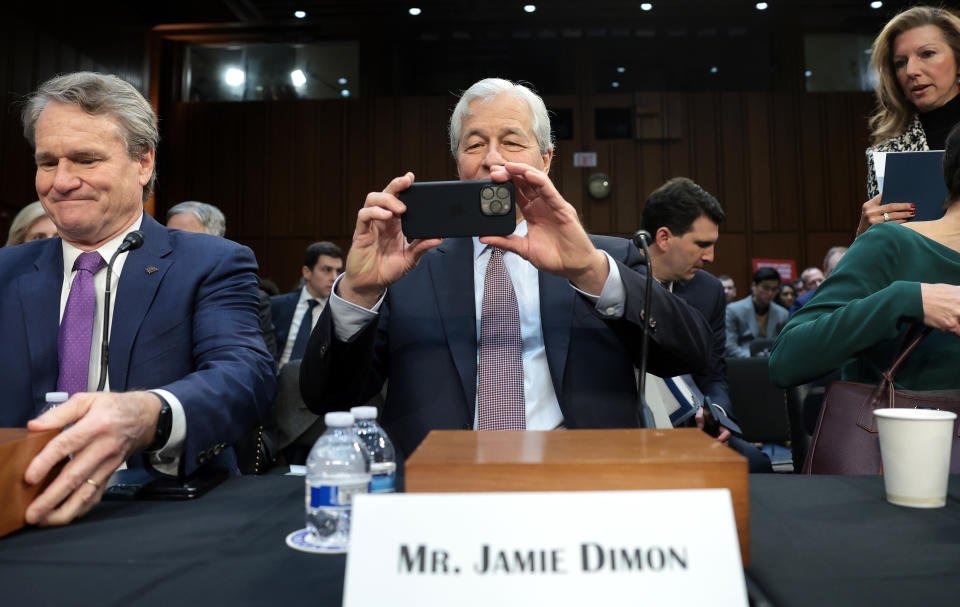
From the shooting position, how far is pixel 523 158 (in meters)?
1.74

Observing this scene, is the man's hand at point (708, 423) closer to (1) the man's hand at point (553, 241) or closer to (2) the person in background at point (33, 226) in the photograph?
(1) the man's hand at point (553, 241)

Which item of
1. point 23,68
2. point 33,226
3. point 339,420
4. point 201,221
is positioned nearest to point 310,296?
point 201,221

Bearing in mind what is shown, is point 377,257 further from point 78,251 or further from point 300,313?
point 300,313

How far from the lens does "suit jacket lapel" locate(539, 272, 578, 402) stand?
1.57 metres

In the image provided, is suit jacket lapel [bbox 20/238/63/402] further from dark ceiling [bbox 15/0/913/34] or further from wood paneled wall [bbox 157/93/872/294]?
dark ceiling [bbox 15/0/913/34]

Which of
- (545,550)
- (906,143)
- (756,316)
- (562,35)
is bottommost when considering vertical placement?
(545,550)

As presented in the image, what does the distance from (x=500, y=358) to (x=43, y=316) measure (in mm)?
931

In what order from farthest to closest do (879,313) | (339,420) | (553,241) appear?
(879,313) → (553,241) → (339,420)

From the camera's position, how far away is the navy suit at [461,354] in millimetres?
1532

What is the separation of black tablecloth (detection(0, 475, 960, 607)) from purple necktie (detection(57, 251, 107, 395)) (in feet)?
1.89

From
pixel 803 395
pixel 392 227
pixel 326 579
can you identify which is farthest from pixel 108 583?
pixel 803 395

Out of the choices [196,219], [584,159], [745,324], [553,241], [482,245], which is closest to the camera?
[553,241]

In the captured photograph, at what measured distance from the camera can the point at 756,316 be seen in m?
7.48

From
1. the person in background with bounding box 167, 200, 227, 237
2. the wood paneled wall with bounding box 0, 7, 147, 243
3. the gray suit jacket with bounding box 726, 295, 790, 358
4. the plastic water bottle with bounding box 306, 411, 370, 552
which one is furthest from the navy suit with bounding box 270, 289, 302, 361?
the plastic water bottle with bounding box 306, 411, 370, 552
